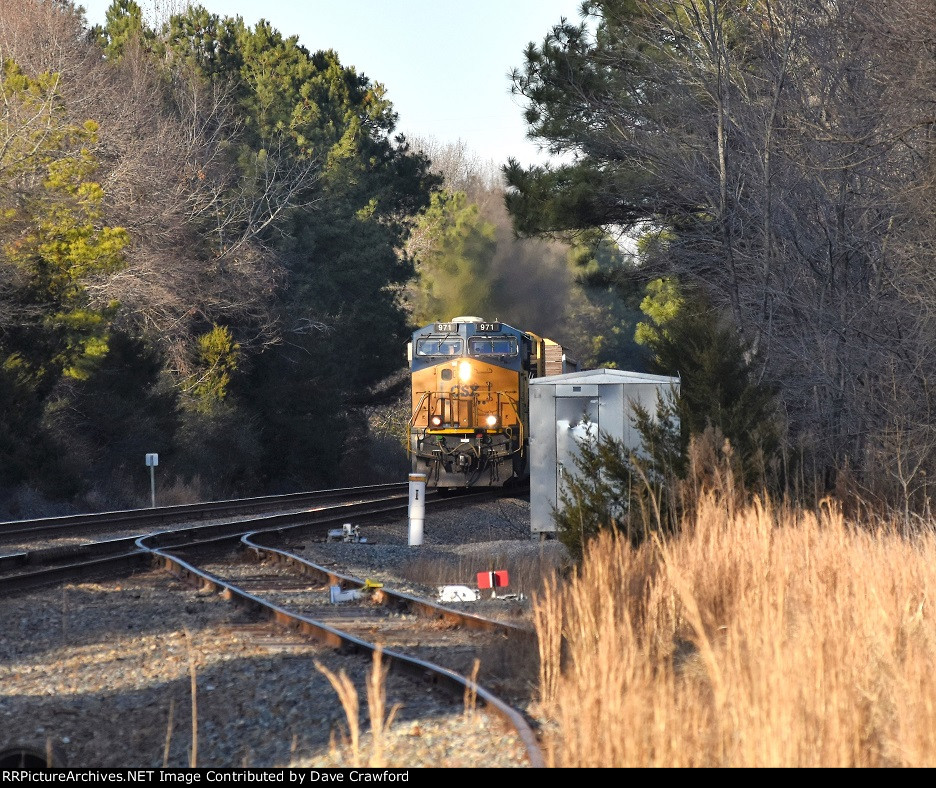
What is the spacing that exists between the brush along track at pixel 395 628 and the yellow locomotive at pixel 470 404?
9.83 m

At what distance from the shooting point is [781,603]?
5383mm

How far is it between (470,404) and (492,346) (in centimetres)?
125

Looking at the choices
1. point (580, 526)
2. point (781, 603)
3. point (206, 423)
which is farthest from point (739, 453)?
point (206, 423)

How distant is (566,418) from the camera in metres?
16.2

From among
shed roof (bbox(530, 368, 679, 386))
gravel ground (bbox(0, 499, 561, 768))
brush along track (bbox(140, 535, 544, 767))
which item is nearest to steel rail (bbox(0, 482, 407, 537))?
brush along track (bbox(140, 535, 544, 767))

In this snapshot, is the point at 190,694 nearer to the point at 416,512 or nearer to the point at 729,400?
the point at 729,400

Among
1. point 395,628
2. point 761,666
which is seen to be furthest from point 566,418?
point 761,666

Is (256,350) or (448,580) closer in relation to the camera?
(448,580)

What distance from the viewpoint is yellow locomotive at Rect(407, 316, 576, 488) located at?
78.3 ft

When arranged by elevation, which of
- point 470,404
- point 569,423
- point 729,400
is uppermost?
point 470,404

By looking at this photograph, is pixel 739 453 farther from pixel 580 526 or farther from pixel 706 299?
pixel 706 299

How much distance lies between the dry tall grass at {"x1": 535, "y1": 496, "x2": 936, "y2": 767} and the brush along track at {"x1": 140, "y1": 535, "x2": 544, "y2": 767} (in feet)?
1.08

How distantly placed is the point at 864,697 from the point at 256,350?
33.2 metres

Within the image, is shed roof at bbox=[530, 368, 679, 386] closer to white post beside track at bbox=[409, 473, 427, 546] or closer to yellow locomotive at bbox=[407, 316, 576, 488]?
white post beside track at bbox=[409, 473, 427, 546]
